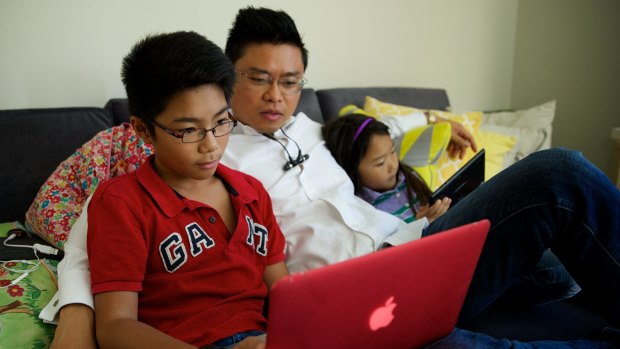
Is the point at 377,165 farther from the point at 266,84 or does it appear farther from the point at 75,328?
the point at 75,328

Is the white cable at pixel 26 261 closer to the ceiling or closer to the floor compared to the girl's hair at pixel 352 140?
closer to the floor

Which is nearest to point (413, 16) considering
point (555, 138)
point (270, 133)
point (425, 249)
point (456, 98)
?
point (456, 98)

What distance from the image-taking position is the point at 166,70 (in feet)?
2.85

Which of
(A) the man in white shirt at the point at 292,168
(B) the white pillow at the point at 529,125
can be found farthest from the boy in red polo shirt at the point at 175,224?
(B) the white pillow at the point at 529,125

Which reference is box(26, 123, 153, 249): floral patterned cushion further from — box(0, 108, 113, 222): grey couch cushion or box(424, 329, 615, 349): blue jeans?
box(424, 329, 615, 349): blue jeans

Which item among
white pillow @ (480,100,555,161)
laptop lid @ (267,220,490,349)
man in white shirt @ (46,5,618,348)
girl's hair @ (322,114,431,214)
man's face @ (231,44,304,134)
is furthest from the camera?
white pillow @ (480,100,555,161)

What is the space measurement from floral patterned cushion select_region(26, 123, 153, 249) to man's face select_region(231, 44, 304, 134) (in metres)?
0.31

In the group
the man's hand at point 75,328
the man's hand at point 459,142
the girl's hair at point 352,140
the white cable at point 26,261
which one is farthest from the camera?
the man's hand at point 459,142

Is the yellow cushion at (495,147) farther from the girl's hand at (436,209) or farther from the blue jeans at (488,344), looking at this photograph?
the blue jeans at (488,344)

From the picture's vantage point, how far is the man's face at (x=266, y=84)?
129 centimetres

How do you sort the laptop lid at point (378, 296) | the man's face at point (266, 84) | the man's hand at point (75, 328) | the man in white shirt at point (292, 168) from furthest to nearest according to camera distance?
the man's face at point (266, 84) < the man in white shirt at point (292, 168) < the man's hand at point (75, 328) < the laptop lid at point (378, 296)

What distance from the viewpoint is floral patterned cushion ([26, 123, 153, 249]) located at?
3.96 feet

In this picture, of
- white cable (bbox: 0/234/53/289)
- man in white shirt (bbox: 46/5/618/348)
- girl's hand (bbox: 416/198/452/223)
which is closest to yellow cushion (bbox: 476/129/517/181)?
girl's hand (bbox: 416/198/452/223)

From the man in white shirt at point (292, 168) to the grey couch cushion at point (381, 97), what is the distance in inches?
28.5
